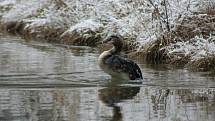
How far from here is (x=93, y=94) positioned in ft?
39.3

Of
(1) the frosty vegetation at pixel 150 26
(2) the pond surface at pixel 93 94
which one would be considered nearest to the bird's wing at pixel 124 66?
(2) the pond surface at pixel 93 94

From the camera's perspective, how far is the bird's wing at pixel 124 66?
45.4ft

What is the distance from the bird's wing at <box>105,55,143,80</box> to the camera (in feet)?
45.4

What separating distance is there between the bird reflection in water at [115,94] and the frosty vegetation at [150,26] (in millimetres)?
3557

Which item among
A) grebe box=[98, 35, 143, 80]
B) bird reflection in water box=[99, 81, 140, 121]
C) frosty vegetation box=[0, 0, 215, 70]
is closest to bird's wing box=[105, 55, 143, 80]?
grebe box=[98, 35, 143, 80]

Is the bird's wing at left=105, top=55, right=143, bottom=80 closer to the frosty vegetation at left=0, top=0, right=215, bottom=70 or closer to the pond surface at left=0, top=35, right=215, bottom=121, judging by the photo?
the pond surface at left=0, top=35, right=215, bottom=121

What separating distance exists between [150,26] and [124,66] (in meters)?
4.83

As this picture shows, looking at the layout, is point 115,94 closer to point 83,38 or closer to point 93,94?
point 93,94

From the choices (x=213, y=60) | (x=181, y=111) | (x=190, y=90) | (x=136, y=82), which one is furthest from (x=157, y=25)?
(x=181, y=111)

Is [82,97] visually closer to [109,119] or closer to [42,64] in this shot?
[109,119]

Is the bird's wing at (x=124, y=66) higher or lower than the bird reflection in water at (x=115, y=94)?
higher

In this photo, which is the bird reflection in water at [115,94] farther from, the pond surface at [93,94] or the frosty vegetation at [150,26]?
the frosty vegetation at [150,26]

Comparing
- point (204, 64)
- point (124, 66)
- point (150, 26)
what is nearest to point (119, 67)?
point (124, 66)

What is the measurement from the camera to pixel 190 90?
41.0ft
